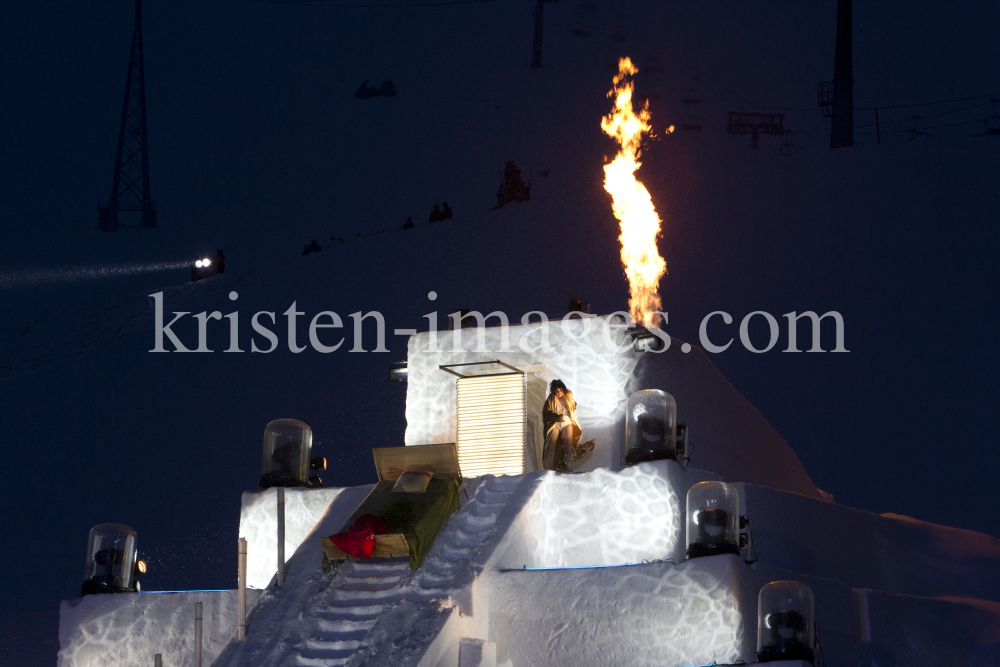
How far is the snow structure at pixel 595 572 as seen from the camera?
1110 cm

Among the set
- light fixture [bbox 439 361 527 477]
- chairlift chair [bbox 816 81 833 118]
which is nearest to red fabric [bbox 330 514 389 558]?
light fixture [bbox 439 361 527 477]

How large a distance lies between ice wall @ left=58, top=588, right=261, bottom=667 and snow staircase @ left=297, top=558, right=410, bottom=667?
6.71ft

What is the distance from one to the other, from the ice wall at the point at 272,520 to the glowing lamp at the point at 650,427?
12.6ft

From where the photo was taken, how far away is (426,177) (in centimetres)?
4950

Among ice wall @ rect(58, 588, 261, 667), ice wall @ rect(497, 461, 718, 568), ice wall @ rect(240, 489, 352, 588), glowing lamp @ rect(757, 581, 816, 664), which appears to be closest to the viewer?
glowing lamp @ rect(757, 581, 816, 664)

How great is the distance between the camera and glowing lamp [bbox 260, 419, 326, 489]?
1464cm

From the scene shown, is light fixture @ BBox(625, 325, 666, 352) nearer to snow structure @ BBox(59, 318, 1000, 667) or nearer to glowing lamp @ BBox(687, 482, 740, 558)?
snow structure @ BBox(59, 318, 1000, 667)

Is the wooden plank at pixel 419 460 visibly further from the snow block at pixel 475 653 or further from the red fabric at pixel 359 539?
the snow block at pixel 475 653

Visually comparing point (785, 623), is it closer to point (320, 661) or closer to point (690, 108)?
point (320, 661)

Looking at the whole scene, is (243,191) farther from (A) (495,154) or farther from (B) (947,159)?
(B) (947,159)

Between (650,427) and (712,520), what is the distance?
1842 mm

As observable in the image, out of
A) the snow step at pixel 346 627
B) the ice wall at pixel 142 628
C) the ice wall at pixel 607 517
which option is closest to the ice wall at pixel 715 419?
the ice wall at pixel 607 517

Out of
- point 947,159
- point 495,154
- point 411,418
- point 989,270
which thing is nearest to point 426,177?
point 495,154

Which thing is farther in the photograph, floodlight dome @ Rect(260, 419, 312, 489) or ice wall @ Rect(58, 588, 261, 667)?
floodlight dome @ Rect(260, 419, 312, 489)
